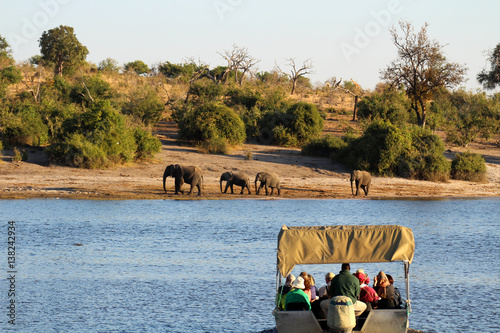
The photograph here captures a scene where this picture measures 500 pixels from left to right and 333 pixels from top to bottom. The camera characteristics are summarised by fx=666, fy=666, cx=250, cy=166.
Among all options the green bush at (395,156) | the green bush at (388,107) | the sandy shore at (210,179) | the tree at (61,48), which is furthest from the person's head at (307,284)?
the tree at (61,48)

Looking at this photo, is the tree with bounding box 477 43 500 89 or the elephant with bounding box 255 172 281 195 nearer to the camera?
the elephant with bounding box 255 172 281 195

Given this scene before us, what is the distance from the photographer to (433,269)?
61.8 feet

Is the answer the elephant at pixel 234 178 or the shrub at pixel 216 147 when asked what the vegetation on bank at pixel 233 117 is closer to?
the shrub at pixel 216 147

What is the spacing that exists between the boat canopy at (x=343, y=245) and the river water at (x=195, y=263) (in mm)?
2780

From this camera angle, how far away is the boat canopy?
10570mm

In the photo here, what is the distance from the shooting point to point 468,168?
3866 cm

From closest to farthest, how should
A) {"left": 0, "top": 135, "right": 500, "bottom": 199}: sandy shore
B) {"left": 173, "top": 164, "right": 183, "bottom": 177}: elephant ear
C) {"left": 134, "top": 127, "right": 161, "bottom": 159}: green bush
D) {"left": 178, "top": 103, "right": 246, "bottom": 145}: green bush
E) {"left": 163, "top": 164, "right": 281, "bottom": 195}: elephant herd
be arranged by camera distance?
{"left": 0, "top": 135, "right": 500, "bottom": 199}: sandy shore < {"left": 173, "top": 164, "right": 183, "bottom": 177}: elephant ear < {"left": 163, "top": 164, "right": 281, "bottom": 195}: elephant herd < {"left": 134, "top": 127, "right": 161, "bottom": 159}: green bush < {"left": 178, "top": 103, "right": 246, "bottom": 145}: green bush

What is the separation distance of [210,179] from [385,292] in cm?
2317

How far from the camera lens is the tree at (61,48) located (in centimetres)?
5891

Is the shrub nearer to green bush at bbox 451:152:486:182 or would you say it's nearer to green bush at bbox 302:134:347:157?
green bush at bbox 302:134:347:157

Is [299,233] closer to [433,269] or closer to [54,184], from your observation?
[433,269]

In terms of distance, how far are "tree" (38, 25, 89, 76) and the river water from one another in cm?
3409

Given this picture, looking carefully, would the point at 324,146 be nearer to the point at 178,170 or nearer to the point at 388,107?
the point at 388,107

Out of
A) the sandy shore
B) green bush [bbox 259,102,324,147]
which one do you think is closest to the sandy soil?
the sandy shore
